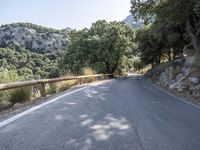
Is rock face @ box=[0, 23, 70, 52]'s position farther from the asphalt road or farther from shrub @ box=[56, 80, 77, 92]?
the asphalt road

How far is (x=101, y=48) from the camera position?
156 feet

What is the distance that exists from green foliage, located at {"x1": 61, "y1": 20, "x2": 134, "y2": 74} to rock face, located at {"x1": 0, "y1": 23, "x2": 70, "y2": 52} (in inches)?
2305

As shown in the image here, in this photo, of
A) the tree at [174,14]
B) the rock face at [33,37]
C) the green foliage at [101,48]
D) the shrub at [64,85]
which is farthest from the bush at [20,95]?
the rock face at [33,37]

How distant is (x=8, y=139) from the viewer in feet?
16.2

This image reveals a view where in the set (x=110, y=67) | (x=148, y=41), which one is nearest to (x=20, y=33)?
(x=110, y=67)

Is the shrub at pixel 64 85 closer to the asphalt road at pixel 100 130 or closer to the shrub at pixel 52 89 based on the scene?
the shrub at pixel 52 89

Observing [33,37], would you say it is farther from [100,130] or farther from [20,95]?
[100,130]

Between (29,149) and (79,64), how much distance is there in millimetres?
42904

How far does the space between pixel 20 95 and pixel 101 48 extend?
37.7 m

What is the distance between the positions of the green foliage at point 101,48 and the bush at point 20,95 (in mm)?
35015

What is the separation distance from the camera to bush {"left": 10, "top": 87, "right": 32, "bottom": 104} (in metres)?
10.2

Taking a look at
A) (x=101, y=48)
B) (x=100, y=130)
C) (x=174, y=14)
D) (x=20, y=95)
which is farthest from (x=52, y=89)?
(x=101, y=48)

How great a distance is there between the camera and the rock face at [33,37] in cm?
11166

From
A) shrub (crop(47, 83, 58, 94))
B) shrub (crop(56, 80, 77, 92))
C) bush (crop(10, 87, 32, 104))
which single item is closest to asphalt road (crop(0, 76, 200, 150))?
bush (crop(10, 87, 32, 104))
